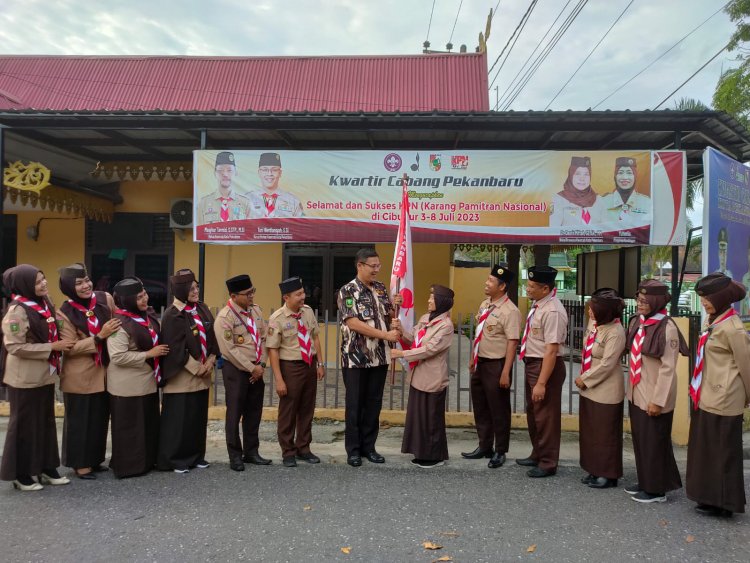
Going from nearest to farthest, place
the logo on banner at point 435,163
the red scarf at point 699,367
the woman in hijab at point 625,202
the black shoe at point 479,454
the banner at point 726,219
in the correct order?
1. the red scarf at point 699,367
2. the black shoe at point 479,454
3. the banner at point 726,219
4. the woman in hijab at point 625,202
5. the logo on banner at point 435,163

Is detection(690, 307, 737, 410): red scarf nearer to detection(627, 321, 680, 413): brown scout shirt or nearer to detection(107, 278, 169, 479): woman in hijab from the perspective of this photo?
detection(627, 321, 680, 413): brown scout shirt

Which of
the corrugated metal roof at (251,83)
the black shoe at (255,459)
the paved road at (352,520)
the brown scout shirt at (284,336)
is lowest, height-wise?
the paved road at (352,520)

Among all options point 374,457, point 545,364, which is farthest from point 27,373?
point 545,364

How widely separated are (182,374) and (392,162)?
11.8 ft

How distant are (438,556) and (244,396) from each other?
2218 millimetres

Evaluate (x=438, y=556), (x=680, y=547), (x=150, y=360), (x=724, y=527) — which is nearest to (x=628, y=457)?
(x=724, y=527)

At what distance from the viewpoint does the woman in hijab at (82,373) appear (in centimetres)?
442

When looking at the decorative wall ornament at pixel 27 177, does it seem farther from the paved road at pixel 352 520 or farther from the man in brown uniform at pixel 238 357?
the paved road at pixel 352 520

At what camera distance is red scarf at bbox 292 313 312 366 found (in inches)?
188

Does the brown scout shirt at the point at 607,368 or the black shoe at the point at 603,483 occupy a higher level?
the brown scout shirt at the point at 607,368

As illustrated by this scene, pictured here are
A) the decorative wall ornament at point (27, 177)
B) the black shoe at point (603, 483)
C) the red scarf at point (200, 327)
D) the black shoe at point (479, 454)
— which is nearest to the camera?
the black shoe at point (603, 483)

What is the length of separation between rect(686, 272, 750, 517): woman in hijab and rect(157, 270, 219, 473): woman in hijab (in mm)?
3886

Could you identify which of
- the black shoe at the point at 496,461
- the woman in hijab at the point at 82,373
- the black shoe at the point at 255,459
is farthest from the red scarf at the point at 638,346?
the woman in hijab at the point at 82,373

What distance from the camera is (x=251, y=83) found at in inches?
478
